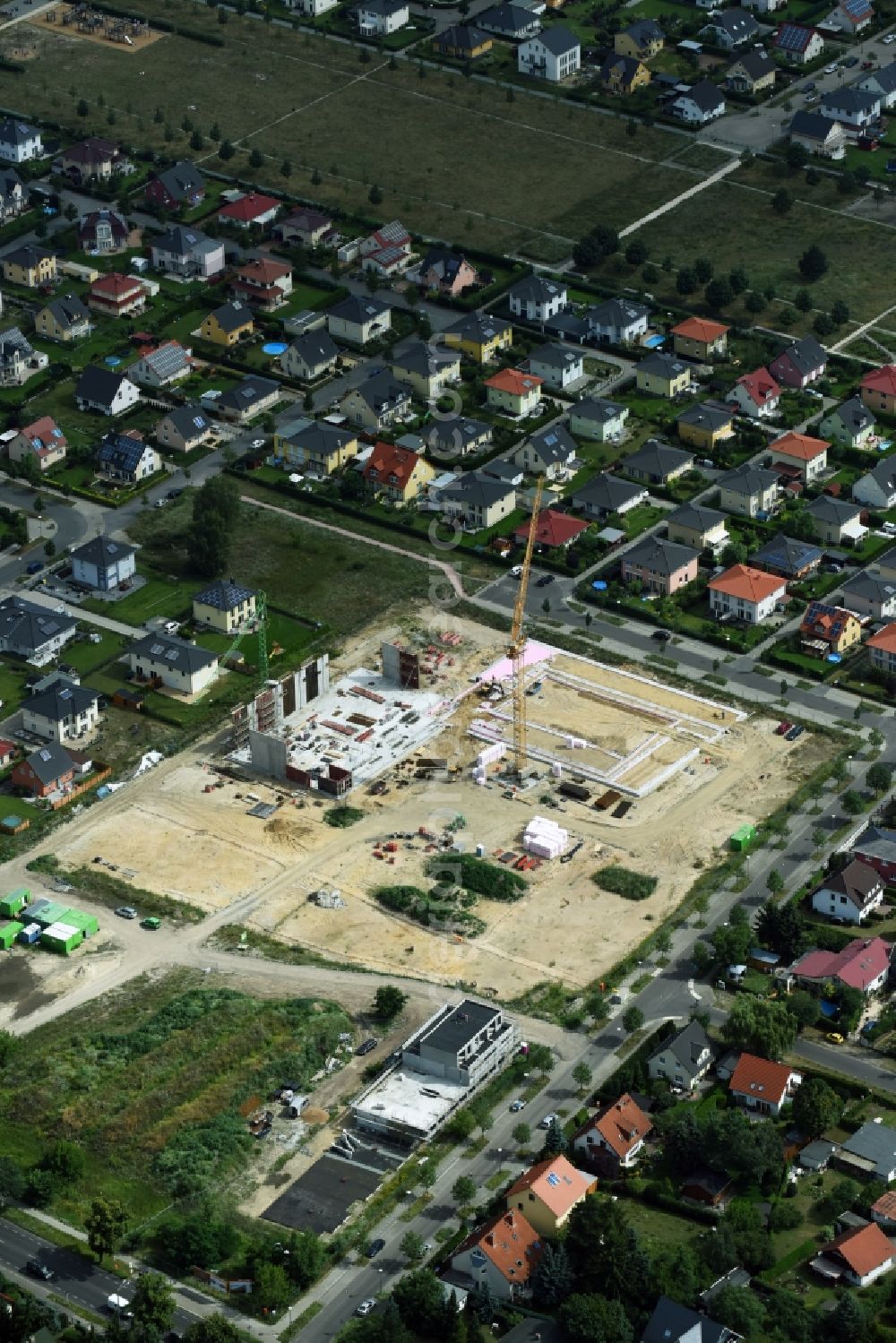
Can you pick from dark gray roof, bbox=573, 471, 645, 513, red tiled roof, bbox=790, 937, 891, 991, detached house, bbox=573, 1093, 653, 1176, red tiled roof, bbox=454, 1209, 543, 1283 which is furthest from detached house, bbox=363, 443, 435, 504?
red tiled roof, bbox=454, 1209, 543, 1283

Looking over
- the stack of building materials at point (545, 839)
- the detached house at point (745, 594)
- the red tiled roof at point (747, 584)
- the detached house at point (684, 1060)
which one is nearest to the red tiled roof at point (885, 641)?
the detached house at point (745, 594)

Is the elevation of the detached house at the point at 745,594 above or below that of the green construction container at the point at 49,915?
above

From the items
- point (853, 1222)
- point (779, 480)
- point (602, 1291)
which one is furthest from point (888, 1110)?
point (779, 480)

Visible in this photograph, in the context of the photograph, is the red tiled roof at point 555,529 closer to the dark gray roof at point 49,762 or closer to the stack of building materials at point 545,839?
the stack of building materials at point 545,839

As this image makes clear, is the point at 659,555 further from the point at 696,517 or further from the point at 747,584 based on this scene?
the point at 747,584

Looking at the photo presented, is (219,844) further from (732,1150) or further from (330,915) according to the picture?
(732,1150)

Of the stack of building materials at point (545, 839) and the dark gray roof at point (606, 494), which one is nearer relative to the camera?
the stack of building materials at point (545, 839)

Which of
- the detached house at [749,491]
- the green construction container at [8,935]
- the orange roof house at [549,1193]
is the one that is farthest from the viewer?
the detached house at [749,491]
